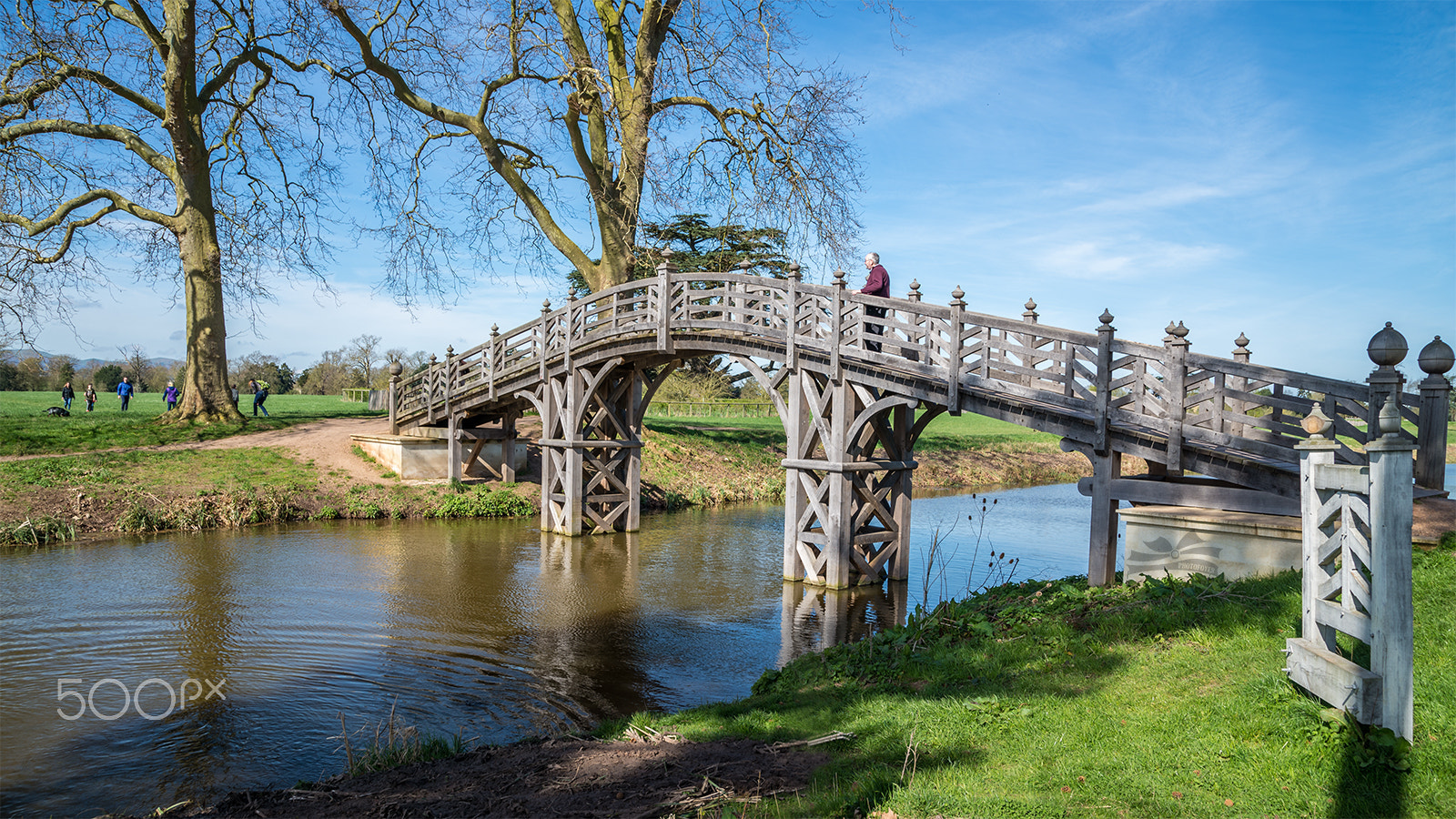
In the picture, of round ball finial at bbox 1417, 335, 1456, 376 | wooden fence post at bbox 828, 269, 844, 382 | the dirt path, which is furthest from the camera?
the dirt path

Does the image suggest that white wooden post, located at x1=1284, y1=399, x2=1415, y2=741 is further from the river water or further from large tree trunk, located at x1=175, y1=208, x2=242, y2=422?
large tree trunk, located at x1=175, y1=208, x2=242, y2=422

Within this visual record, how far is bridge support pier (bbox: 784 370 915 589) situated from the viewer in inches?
531

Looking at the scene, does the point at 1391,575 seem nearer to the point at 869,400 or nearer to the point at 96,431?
the point at 869,400

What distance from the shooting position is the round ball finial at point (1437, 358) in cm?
685

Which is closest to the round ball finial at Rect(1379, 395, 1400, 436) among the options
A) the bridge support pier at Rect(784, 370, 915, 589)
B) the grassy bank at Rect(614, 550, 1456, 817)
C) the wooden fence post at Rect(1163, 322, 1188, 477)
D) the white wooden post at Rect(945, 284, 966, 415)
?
the grassy bank at Rect(614, 550, 1456, 817)

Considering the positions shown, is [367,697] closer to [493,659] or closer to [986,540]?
[493,659]

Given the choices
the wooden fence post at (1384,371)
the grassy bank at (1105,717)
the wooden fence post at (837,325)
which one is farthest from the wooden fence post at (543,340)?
the wooden fence post at (1384,371)

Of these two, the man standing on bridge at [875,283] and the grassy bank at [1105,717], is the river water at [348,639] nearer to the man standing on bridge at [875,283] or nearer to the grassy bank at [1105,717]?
the grassy bank at [1105,717]

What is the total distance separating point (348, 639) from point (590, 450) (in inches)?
395

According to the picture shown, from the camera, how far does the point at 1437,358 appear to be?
A: 6941mm

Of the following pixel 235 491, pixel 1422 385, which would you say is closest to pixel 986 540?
pixel 1422 385

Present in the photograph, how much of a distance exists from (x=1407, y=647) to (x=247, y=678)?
9.55m

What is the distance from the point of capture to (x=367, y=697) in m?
8.23

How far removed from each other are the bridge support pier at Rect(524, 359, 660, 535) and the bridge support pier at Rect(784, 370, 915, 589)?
599 centimetres
